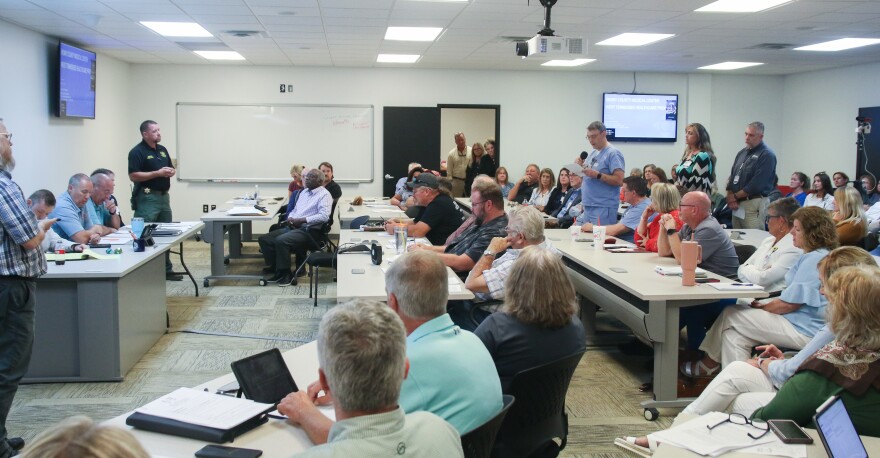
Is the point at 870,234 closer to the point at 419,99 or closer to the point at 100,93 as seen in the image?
the point at 419,99

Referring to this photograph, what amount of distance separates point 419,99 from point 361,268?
7.84m

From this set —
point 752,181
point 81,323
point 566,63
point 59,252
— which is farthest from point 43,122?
point 752,181

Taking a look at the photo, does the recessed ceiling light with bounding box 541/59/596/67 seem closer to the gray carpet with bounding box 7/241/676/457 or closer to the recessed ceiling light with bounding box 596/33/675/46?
the recessed ceiling light with bounding box 596/33/675/46

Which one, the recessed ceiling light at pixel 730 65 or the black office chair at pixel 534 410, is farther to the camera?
the recessed ceiling light at pixel 730 65

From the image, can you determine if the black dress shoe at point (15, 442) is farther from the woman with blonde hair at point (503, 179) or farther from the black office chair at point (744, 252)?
the woman with blonde hair at point (503, 179)

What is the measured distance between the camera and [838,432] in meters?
1.91

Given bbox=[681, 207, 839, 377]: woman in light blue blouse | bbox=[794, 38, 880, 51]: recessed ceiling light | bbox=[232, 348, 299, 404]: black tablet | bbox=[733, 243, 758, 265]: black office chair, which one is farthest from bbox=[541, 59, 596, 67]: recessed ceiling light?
bbox=[232, 348, 299, 404]: black tablet

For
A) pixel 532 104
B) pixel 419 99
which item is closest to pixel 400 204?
pixel 419 99

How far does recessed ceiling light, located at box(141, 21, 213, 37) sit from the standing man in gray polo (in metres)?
5.94

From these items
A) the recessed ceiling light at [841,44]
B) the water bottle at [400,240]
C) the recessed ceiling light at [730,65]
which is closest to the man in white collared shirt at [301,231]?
the water bottle at [400,240]

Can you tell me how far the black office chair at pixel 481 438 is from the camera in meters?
1.96

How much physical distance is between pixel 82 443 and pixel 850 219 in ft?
17.9

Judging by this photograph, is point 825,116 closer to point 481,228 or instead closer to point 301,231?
point 301,231

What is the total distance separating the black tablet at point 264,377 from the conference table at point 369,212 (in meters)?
5.23
